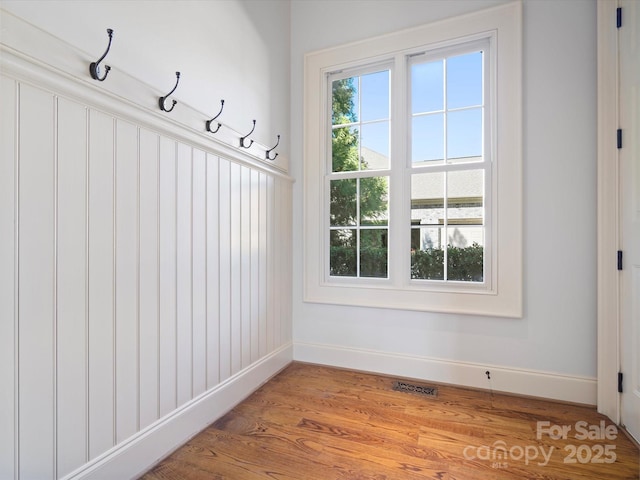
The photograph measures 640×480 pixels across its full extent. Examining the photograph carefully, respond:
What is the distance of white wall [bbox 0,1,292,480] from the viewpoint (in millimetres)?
978

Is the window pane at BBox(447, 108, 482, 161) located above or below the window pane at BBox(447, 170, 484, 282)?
above

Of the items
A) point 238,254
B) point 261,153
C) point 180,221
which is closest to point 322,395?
point 238,254

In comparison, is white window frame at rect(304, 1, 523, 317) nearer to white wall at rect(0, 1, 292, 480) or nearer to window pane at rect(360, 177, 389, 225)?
window pane at rect(360, 177, 389, 225)

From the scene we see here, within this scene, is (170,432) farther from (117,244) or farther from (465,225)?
(465,225)

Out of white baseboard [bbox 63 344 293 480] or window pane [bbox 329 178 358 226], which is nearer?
Answer: white baseboard [bbox 63 344 293 480]

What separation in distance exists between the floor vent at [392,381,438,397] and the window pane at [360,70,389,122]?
6.28 feet

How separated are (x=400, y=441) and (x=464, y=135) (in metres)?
1.92

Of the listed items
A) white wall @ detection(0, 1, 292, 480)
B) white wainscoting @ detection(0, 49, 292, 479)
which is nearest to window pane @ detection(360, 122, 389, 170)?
white wall @ detection(0, 1, 292, 480)

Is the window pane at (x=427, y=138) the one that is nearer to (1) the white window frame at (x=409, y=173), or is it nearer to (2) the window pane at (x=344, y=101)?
(1) the white window frame at (x=409, y=173)

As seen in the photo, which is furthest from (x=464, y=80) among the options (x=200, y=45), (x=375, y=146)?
(x=200, y=45)

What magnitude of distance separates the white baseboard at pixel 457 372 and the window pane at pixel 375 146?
140cm

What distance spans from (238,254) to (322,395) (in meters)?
1.02

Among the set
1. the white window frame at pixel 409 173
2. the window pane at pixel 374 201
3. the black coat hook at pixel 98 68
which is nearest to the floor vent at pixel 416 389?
the white window frame at pixel 409 173

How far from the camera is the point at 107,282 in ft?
4.00
